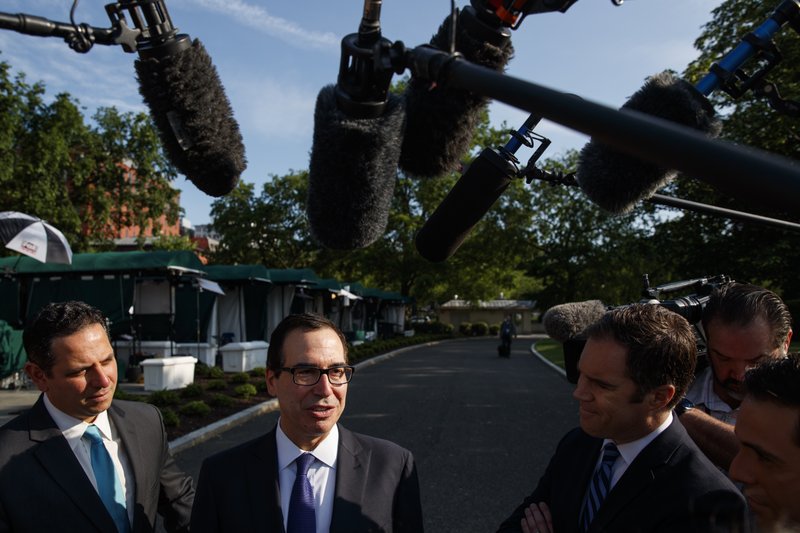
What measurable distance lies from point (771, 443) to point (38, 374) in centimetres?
258

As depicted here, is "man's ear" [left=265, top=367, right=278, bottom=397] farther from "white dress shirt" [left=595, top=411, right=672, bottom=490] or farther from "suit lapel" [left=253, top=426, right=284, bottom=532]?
"white dress shirt" [left=595, top=411, right=672, bottom=490]

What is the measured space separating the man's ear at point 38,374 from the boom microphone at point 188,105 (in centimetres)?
130

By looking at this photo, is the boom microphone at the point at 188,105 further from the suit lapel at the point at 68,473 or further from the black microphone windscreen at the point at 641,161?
the suit lapel at the point at 68,473

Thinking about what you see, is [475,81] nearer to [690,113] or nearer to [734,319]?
[690,113]

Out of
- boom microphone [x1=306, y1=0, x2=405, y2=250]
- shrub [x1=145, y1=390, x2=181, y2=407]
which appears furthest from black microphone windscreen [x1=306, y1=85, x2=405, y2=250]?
shrub [x1=145, y1=390, x2=181, y2=407]

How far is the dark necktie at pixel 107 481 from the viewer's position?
2516 millimetres

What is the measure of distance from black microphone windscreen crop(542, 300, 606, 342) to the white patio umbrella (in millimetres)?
12451

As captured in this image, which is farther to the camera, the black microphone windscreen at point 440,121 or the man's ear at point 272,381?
the man's ear at point 272,381

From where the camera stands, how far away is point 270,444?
7.91ft

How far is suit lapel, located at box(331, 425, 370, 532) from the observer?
2264 millimetres

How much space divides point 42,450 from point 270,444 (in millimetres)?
882

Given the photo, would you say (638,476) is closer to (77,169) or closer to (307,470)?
(307,470)

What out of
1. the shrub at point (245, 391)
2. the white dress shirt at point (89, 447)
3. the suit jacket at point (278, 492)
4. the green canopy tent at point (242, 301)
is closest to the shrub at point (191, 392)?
the shrub at point (245, 391)

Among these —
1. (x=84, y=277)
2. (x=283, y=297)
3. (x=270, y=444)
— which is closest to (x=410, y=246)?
(x=283, y=297)
